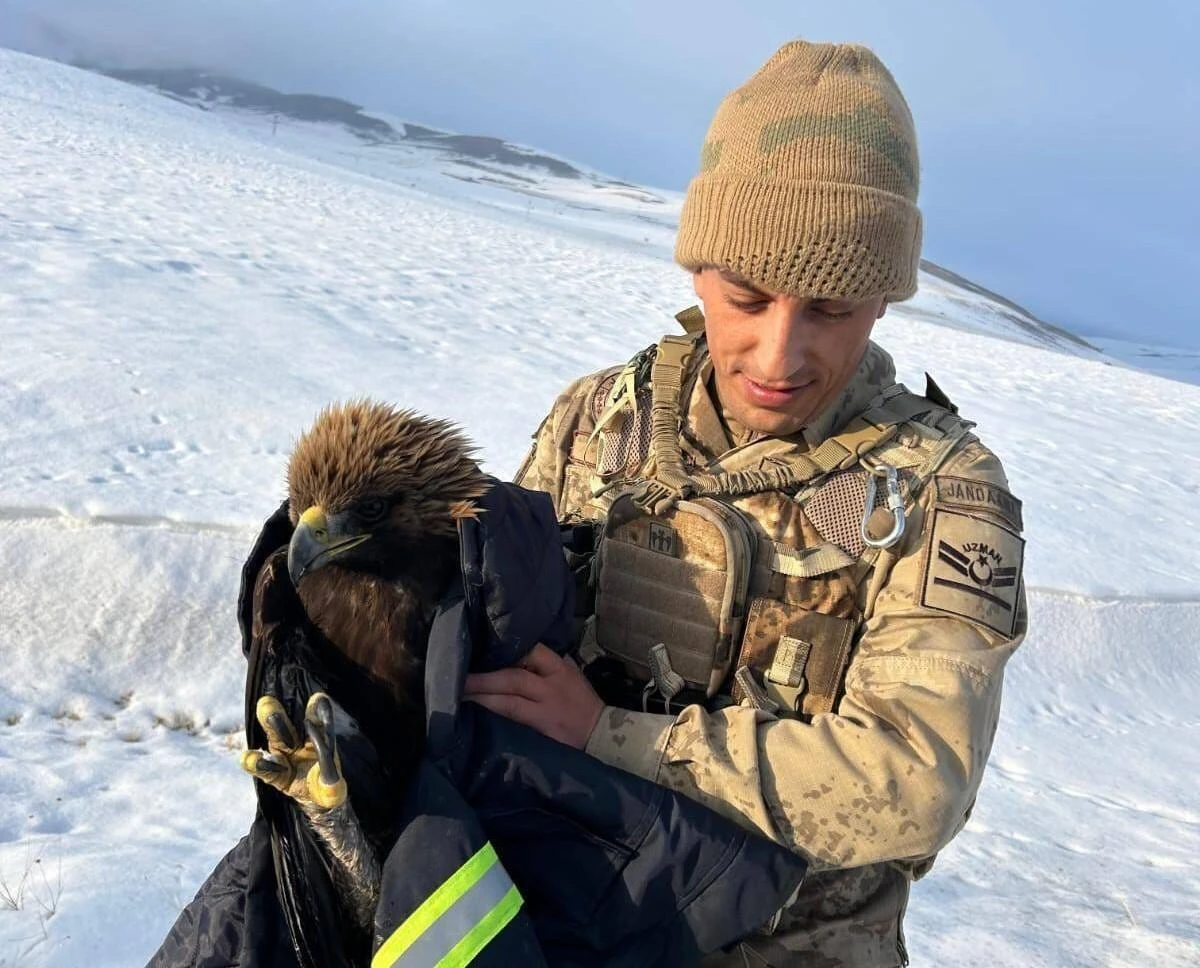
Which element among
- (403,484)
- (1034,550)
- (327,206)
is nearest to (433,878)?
(403,484)

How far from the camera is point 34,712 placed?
394cm

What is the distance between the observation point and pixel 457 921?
143 cm

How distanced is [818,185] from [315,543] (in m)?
1.24

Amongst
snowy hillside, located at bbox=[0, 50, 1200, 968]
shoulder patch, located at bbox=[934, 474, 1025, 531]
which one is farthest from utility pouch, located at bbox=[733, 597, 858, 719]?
snowy hillside, located at bbox=[0, 50, 1200, 968]

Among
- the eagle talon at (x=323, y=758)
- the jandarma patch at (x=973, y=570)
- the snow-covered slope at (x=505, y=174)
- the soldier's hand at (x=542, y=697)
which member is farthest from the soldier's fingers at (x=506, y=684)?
the snow-covered slope at (x=505, y=174)

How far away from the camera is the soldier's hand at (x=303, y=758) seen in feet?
4.85

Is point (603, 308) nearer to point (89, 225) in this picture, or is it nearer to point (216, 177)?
point (89, 225)

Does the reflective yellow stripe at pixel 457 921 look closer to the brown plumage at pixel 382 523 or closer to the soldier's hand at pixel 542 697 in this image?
the soldier's hand at pixel 542 697

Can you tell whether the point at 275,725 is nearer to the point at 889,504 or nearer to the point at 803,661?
the point at 803,661

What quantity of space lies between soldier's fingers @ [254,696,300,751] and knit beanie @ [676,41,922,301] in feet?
3.88

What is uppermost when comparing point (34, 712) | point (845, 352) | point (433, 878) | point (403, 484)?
point (845, 352)

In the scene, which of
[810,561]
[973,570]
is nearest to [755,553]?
[810,561]

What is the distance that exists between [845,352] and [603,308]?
12.2 metres

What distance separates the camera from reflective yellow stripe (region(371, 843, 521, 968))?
1.40 m
